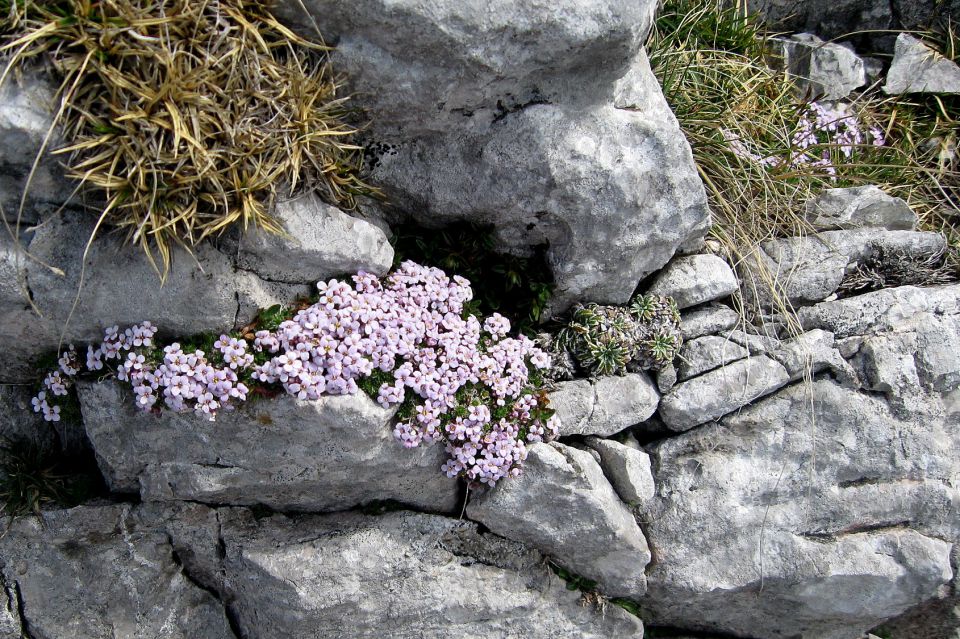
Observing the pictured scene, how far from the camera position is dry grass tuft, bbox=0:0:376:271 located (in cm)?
388

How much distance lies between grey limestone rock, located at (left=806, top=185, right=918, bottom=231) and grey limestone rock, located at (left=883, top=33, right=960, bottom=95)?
6.32 feet

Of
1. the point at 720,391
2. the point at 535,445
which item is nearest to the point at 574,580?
the point at 535,445

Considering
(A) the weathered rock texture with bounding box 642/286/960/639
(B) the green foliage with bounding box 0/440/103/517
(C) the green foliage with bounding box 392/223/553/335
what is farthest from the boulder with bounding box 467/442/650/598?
(B) the green foliage with bounding box 0/440/103/517

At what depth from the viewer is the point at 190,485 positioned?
16.6ft

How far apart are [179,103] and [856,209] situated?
575 centimetres

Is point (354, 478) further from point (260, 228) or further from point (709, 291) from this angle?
point (709, 291)

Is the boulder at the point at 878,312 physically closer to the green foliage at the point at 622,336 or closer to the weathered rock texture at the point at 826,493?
the weathered rock texture at the point at 826,493

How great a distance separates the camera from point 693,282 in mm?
5965

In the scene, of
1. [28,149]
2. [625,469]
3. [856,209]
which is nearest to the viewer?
[28,149]

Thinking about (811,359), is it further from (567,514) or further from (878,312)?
(567,514)

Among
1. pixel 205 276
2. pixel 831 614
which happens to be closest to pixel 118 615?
pixel 205 276

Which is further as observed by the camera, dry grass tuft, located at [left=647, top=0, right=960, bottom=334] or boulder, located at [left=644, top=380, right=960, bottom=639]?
dry grass tuft, located at [left=647, top=0, right=960, bottom=334]

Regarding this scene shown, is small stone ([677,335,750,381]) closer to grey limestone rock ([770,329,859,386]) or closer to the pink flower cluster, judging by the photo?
grey limestone rock ([770,329,859,386])

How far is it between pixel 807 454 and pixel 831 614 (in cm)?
139
